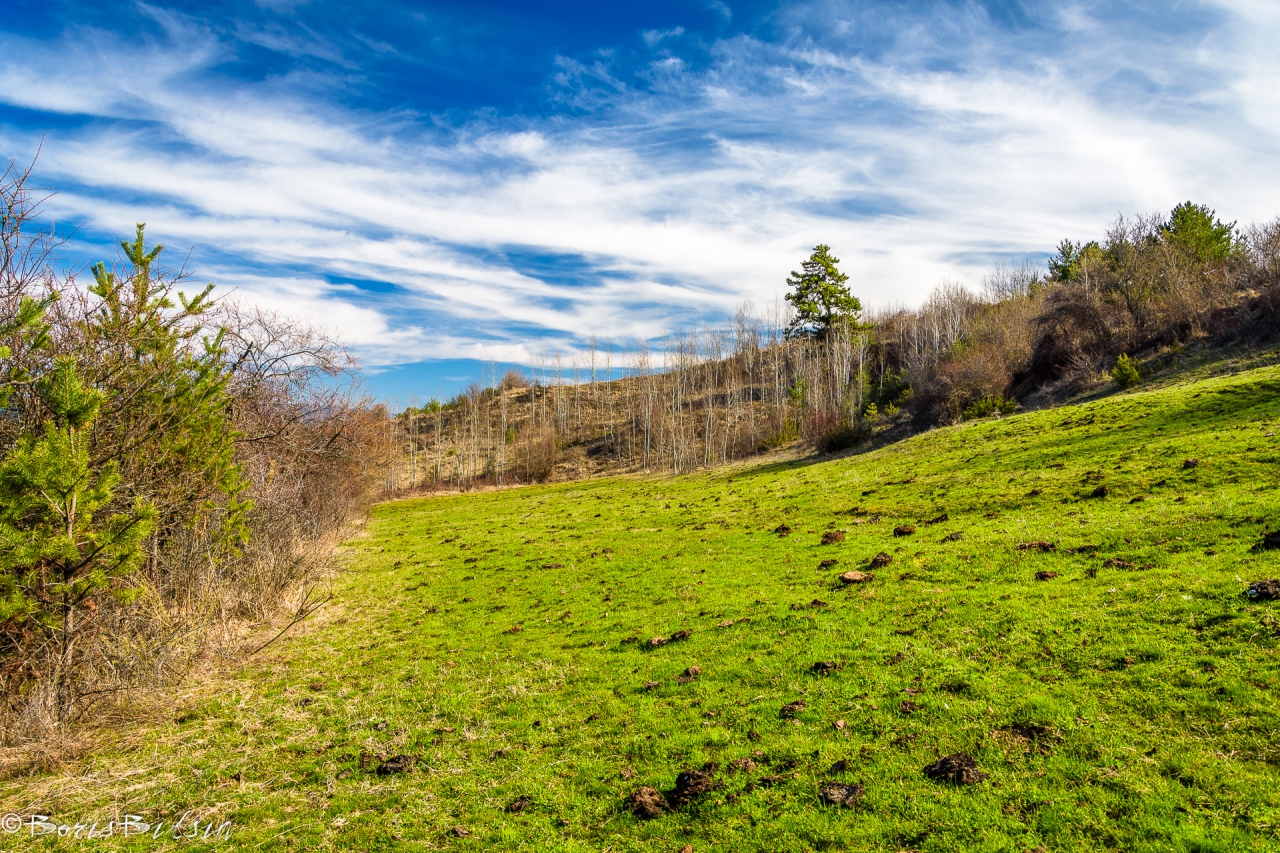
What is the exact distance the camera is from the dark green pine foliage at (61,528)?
7094 millimetres

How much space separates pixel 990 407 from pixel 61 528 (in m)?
36.7

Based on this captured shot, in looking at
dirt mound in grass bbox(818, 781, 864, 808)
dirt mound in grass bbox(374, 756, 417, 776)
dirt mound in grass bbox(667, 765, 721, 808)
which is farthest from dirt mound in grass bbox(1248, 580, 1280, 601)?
dirt mound in grass bbox(374, 756, 417, 776)

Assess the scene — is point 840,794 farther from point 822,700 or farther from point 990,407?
point 990,407

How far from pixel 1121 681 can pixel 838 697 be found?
295 centimetres

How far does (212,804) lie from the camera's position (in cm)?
697

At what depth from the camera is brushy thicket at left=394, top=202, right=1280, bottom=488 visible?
102ft

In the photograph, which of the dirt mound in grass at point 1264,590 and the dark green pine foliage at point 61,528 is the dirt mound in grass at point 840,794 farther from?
the dark green pine foliage at point 61,528

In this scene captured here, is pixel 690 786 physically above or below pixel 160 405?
below

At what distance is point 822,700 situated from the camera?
Answer: 7.43 m

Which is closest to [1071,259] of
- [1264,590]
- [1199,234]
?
[1199,234]

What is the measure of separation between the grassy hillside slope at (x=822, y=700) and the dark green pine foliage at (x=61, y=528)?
2.01 meters

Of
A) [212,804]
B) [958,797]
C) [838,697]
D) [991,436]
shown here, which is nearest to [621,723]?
[838,697]

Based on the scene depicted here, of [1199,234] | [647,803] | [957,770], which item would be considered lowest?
[647,803]

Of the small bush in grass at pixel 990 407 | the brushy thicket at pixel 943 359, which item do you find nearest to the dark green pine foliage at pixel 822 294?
the brushy thicket at pixel 943 359
